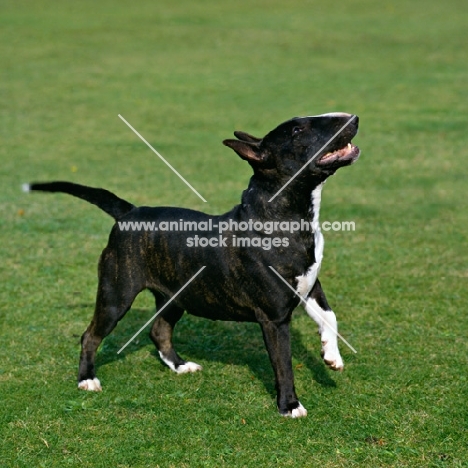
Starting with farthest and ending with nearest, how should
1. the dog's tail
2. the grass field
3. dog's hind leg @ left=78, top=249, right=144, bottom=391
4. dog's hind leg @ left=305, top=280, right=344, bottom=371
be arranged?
the dog's tail < dog's hind leg @ left=78, top=249, right=144, bottom=391 < dog's hind leg @ left=305, top=280, right=344, bottom=371 < the grass field

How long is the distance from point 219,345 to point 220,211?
16.0 feet

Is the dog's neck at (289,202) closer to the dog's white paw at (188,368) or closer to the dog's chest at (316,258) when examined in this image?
the dog's chest at (316,258)

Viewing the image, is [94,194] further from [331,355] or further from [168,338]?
[331,355]

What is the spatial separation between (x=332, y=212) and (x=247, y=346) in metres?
5.11

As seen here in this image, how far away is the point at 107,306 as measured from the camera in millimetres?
6797

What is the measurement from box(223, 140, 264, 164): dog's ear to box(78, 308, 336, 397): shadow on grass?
181 centimetres

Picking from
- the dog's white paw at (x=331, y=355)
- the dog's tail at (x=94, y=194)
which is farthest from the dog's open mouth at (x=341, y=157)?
the dog's tail at (x=94, y=194)

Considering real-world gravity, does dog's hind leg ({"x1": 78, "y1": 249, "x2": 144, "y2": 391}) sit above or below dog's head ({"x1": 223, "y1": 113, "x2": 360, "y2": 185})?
below

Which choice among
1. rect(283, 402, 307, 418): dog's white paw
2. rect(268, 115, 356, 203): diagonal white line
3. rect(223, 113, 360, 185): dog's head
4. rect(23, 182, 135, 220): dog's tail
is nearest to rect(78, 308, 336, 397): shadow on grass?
rect(283, 402, 307, 418): dog's white paw

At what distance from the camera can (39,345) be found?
7742 mm

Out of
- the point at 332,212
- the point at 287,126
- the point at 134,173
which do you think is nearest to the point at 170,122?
the point at 134,173

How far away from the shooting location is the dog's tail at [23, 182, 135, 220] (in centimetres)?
689

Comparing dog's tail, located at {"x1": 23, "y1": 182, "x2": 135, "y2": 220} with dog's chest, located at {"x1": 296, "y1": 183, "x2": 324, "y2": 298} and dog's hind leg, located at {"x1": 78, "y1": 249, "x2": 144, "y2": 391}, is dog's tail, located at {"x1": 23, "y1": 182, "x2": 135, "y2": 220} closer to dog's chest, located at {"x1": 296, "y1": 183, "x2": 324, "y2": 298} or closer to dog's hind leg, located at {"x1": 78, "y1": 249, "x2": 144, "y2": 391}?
dog's hind leg, located at {"x1": 78, "y1": 249, "x2": 144, "y2": 391}

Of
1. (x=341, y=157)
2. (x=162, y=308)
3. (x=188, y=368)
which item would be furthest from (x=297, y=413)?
(x=341, y=157)
